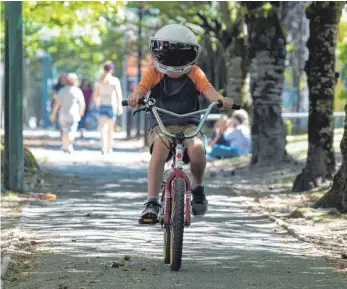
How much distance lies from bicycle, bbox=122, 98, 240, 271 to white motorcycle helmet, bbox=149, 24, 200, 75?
44 cm

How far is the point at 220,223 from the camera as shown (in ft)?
42.2

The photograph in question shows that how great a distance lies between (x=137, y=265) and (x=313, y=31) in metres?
8.34

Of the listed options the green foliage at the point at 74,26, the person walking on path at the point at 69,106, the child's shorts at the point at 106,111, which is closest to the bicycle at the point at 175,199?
the green foliage at the point at 74,26

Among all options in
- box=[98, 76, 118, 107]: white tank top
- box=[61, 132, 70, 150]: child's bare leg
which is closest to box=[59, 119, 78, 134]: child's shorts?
box=[61, 132, 70, 150]: child's bare leg

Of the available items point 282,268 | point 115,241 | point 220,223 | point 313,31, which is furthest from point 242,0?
point 282,268

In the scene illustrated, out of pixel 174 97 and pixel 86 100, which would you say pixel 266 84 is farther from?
pixel 86 100

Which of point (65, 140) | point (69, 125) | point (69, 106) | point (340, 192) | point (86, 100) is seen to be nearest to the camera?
point (340, 192)

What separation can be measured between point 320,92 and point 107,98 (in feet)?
30.2

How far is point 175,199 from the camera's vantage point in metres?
9.15

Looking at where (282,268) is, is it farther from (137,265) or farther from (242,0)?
(242,0)

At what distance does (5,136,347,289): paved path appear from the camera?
8766 millimetres

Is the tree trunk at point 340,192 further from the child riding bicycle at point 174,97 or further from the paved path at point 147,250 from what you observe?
the child riding bicycle at point 174,97

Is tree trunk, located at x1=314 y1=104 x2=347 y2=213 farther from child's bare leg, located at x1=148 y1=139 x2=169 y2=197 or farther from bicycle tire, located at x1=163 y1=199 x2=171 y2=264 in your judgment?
bicycle tire, located at x1=163 y1=199 x2=171 y2=264

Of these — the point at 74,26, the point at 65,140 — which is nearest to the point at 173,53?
the point at 65,140
